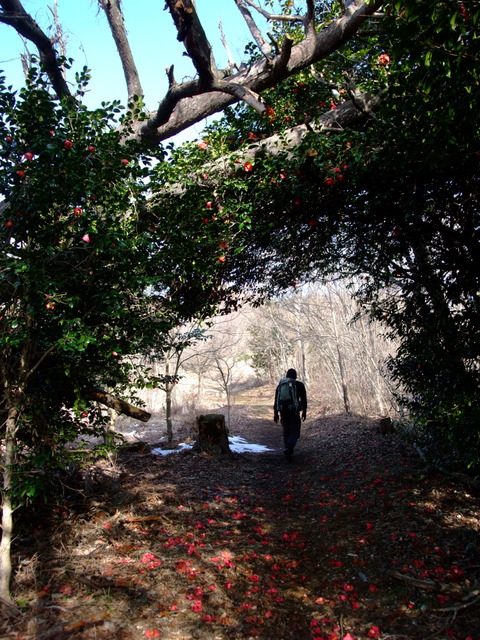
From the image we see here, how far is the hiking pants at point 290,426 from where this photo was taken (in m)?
8.24

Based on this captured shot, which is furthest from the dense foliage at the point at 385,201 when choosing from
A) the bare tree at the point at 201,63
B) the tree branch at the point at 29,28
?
the tree branch at the point at 29,28

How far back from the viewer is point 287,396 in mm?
8312

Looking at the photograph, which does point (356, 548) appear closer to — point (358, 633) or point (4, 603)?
point (358, 633)

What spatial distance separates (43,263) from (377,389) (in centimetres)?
1287

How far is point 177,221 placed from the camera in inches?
164

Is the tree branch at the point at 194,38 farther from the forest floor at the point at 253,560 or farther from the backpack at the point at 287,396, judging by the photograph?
the backpack at the point at 287,396

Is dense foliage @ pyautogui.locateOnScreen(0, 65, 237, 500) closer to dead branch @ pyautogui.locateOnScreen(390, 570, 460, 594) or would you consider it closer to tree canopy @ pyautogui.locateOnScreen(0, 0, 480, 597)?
tree canopy @ pyautogui.locateOnScreen(0, 0, 480, 597)

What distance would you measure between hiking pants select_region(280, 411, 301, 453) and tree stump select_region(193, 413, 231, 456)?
4.21 feet

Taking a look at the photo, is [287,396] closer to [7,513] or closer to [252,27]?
[7,513]

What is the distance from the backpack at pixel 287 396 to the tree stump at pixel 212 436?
130cm

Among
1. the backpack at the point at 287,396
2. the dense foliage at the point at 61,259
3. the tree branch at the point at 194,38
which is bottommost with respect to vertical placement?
the backpack at the point at 287,396

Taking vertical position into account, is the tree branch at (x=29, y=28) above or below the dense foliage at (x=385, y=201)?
above

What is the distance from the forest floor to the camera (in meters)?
2.87

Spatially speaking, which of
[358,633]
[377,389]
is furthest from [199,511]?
[377,389]
